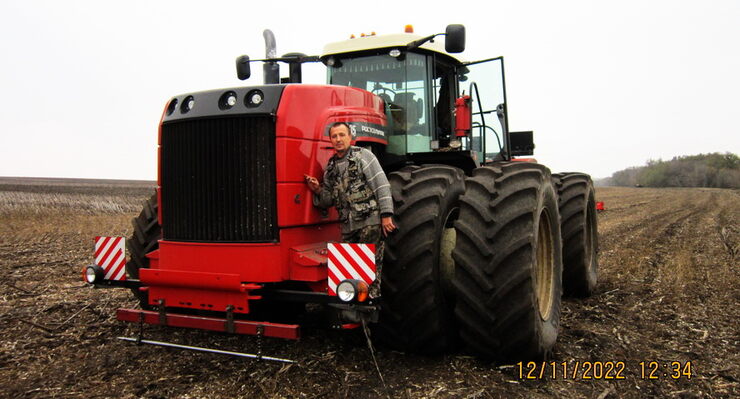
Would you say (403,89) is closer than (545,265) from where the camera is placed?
No

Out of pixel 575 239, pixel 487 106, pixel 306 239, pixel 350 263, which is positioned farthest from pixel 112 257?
pixel 575 239

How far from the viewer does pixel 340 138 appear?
4.11m

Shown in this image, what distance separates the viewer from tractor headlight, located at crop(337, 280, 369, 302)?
364 centimetres

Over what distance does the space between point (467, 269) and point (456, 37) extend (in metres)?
2.05

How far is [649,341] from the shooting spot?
15.9 feet

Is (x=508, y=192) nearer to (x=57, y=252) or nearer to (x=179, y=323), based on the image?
(x=179, y=323)

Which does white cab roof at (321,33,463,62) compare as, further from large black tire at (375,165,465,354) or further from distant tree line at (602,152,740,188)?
distant tree line at (602,152,740,188)

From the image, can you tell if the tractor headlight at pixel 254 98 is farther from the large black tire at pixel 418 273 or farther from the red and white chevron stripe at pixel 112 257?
the red and white chevron stripe at pixel 112 257

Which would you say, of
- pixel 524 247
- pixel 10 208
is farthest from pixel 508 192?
pixel 10 208

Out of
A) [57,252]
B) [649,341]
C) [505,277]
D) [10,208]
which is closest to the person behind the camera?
[505,277]

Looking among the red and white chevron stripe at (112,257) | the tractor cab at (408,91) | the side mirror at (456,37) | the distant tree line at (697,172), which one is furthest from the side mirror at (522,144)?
the distant tree line at (697,172)

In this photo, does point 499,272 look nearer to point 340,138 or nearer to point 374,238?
point 374,238

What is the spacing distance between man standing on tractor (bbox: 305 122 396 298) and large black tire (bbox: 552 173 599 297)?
334 centimetres

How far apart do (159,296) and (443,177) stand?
2.31m
